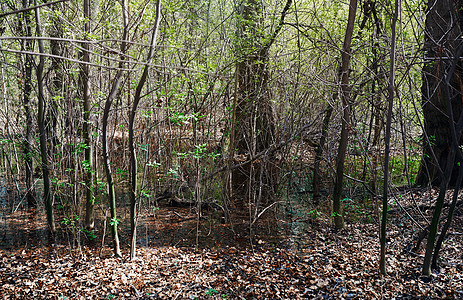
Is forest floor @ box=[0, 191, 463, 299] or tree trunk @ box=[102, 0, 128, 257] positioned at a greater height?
tree trunk @ box=[102, 0, 128, 257]

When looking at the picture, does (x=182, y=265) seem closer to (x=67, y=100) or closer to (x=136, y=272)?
(x=136, y=272)

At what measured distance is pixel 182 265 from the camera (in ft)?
15.4

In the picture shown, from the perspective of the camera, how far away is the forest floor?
3930 millimetres

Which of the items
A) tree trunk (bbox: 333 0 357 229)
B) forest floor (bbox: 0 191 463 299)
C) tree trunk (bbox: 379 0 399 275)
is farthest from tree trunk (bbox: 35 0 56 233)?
tree trunk (bbox: 379 0 399 275)

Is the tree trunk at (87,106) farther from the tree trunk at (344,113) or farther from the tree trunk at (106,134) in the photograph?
the tree trunk at (344,113)

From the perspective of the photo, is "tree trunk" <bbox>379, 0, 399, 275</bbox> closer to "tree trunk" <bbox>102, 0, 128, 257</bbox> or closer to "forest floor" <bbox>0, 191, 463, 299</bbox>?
"forest floor" <bbox>0, 191, 463, 299</bbox>

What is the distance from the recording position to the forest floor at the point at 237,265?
3.93 m

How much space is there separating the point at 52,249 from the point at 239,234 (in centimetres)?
307

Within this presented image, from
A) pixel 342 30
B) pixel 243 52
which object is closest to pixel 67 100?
pixel 243 52

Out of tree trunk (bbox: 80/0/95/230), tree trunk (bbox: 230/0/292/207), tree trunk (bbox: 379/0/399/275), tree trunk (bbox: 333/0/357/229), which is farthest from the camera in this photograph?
tree trunk (bbox: 230/0/292/207)

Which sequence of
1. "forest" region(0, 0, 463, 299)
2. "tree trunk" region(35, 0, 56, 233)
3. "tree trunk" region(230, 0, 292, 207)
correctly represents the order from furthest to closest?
"tree trunk" region(230, 0, 292, 207)
"tree trunk" region(35, 0, 56, 233)
"forest" region(0, 0, 463, 299)

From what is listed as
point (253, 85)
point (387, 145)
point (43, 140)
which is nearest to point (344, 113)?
point (387, 145)

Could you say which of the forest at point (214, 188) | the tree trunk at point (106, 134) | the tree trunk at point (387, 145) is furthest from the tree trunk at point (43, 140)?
the tree trunk at point (387, 145)

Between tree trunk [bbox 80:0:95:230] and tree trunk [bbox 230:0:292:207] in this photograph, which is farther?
tree trunk [bbox 230:0:292:207]
